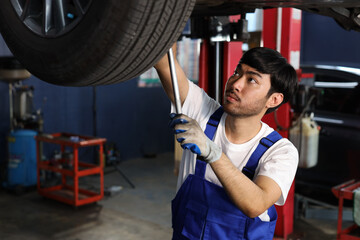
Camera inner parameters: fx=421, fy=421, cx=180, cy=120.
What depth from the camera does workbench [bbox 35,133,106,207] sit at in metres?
4.10

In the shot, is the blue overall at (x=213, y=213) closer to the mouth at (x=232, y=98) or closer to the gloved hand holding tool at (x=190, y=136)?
the mouth at (x=232, y=98)

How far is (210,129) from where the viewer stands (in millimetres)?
1595

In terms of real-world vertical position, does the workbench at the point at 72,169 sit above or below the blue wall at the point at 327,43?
below

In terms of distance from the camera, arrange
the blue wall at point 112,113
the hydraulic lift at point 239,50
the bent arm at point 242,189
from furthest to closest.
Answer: the blue wall at point 112,113, the hydraulic lift at point 239,50, the bent arm at point 242,189

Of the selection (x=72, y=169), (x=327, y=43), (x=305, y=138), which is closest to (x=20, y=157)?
(x=72, y=169)

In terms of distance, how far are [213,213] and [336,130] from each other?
3041mm

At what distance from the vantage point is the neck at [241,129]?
1.57 m

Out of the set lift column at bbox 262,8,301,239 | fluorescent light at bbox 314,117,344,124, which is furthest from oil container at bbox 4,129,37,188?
fluorescent light at bbox 314,117,344,124

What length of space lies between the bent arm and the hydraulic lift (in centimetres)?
143

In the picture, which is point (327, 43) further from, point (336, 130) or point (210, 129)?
point (210, 129)

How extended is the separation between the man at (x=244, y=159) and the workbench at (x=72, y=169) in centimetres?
261

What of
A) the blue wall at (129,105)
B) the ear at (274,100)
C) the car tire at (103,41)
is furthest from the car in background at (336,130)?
the car tire at (103,41)

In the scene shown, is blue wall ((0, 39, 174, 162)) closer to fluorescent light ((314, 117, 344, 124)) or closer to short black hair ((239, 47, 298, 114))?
fluorescent light ((314, 117, 344, 124))

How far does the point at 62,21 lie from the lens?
1.20 meters
